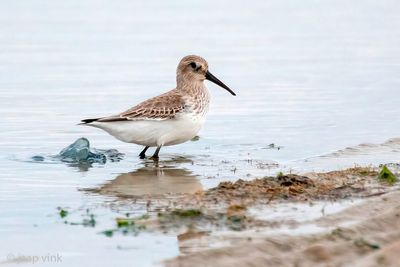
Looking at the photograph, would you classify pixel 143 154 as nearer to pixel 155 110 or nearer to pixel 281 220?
pixel 155 110

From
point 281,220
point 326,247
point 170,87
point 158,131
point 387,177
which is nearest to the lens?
point 326,247

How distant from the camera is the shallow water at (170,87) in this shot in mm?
9164

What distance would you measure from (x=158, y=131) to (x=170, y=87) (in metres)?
4.14

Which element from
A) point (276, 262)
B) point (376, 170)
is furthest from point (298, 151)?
point (276, 262)

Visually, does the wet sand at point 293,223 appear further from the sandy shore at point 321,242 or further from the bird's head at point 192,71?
the bird's head at point 192,71

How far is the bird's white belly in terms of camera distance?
468 inches

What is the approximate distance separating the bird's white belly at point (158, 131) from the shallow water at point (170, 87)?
0.91ft

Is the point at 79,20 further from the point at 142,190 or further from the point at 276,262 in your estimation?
the point at 276,262

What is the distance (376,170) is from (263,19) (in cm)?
1307

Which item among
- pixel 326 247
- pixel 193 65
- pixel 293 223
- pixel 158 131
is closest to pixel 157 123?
pixel 158 131

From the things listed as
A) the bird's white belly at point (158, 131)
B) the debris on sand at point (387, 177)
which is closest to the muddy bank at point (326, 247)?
the debris on sand at point (387, 177)

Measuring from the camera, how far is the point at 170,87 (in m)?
16.0

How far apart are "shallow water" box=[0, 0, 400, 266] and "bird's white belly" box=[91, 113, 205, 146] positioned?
0.91ft

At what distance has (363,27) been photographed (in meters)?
21.9
